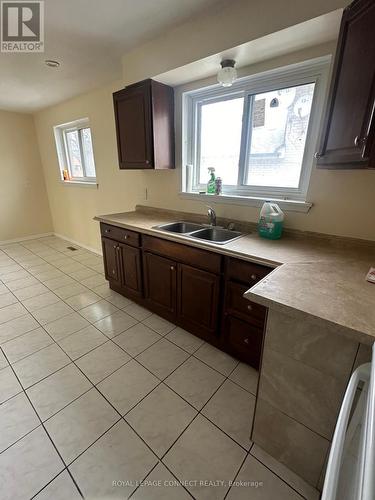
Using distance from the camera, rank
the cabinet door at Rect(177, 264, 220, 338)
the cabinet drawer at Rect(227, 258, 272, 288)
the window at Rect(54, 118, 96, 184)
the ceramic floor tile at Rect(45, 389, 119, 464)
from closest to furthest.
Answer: the ceramic floor tile at Rect(45, 389, 119, 464) < the cabinet drawer at Rect(227, 258, 272, 288) < the cabinet door at Rect(177, 264, 220, 338) < the window at Rect(54, 118, 96, 184)

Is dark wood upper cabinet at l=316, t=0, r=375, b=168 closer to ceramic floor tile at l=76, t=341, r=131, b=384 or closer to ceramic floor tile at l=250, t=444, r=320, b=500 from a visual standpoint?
ceramic floor tile at l=250, t=444, r=320, b=500

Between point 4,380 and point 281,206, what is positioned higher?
point 281,206

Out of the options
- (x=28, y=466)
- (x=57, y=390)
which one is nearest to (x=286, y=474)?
(x=28, y=466)

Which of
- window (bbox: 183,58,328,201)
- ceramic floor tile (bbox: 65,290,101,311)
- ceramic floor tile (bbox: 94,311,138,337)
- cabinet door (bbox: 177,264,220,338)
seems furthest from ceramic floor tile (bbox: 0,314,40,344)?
window (bbox: 183,58,328,201)

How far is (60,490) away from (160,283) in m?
1.34

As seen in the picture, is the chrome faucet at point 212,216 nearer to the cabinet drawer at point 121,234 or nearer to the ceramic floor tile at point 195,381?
the cabinet drawer at point 121,234

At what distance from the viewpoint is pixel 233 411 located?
1380 mm

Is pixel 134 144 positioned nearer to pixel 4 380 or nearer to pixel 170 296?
pixel 170 296

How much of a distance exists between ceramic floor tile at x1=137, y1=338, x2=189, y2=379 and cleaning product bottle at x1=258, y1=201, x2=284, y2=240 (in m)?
1.14

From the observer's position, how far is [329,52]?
1.44 metres

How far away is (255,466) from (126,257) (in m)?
1.81

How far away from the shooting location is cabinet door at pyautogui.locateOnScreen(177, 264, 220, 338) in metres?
1.69

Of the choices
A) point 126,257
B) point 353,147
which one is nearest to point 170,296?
point 126,257

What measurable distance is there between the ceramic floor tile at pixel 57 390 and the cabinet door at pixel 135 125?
1836mm
